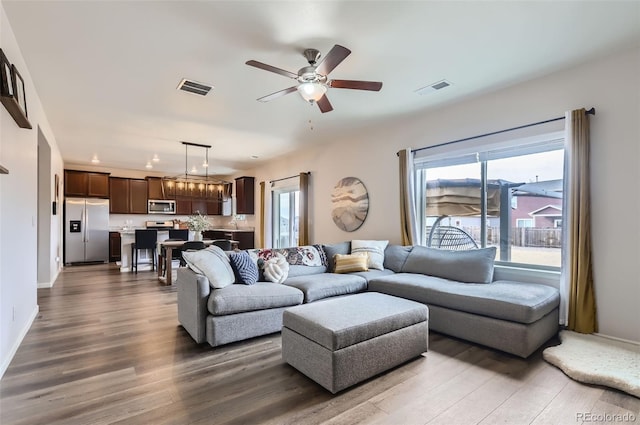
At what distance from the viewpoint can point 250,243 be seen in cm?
891

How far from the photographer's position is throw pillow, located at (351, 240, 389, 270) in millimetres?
4539

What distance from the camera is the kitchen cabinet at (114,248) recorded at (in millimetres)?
8547

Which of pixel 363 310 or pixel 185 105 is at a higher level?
pixel 185 105

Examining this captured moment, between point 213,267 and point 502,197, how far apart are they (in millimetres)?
3485

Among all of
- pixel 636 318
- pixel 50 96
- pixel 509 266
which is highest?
pixel 50 96

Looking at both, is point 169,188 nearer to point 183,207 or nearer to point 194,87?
point 183,207

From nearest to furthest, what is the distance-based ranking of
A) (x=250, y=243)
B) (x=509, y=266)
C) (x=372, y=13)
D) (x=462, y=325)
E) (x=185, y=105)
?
(x=372, y=13) → (x=462, y=325) → (x=509, y=266) → (x=185, y=105) → (x=250, y=243)

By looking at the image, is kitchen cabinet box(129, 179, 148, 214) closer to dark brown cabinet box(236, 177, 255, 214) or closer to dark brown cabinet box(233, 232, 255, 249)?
dark brown cabinet box(236, 177, 255, 214)

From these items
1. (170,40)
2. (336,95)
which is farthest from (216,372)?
(336,95)

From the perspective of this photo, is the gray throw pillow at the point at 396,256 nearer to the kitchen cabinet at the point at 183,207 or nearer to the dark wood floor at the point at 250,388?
the dark wood floor at the point at 250,388

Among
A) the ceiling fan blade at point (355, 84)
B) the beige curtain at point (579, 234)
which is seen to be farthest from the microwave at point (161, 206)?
the beige curtain at point (579, 234)

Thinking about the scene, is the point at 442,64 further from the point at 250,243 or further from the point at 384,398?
the point at 250,243

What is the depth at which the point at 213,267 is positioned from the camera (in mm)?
3166

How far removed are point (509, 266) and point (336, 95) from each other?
295 cm
